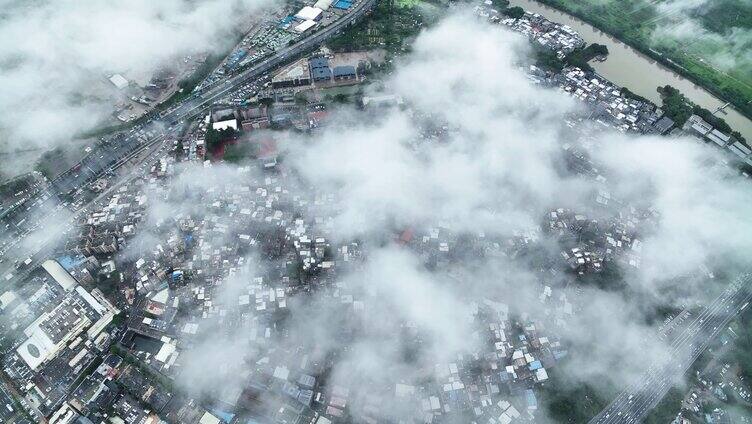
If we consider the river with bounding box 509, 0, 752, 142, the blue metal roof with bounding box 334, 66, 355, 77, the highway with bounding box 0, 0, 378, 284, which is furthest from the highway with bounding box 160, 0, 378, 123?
the river with bounding box 509, 0, 752, 142

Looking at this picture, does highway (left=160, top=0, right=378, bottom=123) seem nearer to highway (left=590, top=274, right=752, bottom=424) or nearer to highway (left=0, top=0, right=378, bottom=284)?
highway (left=0, top=0, right=378, bottom=284)

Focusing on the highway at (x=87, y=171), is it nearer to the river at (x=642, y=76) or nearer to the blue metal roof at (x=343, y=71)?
the blue metal roof at (x=343, y=71)

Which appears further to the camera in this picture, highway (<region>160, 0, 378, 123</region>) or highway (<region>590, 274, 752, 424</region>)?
highway (<region>160, 0, 378, 123</region>)


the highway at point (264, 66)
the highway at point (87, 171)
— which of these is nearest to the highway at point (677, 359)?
the highway at point (87, 171)

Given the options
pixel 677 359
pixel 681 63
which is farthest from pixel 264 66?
pixel 681 63

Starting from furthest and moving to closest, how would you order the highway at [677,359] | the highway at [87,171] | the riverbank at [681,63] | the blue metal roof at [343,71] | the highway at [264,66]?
the blue metal roof at [343,71]
the riverbank at [681,63]
the highway at [264,66]
the highway at [87,171]
the highway at [677,359]

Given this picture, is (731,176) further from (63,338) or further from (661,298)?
(63,338)

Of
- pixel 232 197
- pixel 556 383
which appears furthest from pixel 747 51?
pixel 232 197
